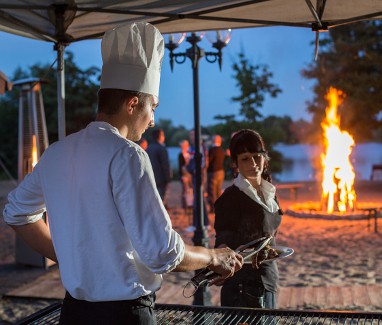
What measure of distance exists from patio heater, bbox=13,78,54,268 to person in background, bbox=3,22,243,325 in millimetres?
5369

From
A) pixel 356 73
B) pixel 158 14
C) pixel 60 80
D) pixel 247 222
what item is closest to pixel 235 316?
pixel 247 222

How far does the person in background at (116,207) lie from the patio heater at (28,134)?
17.6 feet

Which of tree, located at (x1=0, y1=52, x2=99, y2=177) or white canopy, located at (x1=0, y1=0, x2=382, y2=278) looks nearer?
white canopy, located at (x1=0, y1=0, x2=382, y2=278)

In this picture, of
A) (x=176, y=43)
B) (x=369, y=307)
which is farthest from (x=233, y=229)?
(x=176, y=43)

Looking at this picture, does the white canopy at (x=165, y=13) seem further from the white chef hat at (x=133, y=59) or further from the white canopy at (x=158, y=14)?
the white chef hat at (x=133, y=59)

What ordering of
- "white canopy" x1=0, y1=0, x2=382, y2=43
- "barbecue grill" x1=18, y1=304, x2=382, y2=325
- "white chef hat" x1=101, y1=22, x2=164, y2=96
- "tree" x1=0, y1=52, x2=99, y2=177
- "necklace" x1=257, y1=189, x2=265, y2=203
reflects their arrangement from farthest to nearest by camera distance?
"tree" x1=0, y1=52, x2=99, y2=177
"white canopy" x1=0, y1=0, x2=382, y2=43
"necklace" x1=257, y1=189, x2=265, y2=203
"barbecue grill" x1=18, y1=304, x2=382, y2=325
"white chef hat" x1=101, y1=22, x2=164, y2=96

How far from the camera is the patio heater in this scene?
717 cm

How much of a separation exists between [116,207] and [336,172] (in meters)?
10.1

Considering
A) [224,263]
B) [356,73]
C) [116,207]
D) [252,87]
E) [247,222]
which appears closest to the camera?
[116,207]

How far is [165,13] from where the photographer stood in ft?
12.5

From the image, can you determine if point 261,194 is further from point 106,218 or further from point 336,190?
point 336,190

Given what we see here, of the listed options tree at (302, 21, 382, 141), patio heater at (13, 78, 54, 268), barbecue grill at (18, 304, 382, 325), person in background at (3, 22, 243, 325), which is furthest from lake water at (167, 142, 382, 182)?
person in background at (3, 22, 243, 325)

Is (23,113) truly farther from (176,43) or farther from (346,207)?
(346,207)

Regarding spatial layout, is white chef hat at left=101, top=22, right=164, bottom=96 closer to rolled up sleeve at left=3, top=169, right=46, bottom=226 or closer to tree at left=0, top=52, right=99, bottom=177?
rolled up sleeve at left=3, top=169, right=46, bottom=226
